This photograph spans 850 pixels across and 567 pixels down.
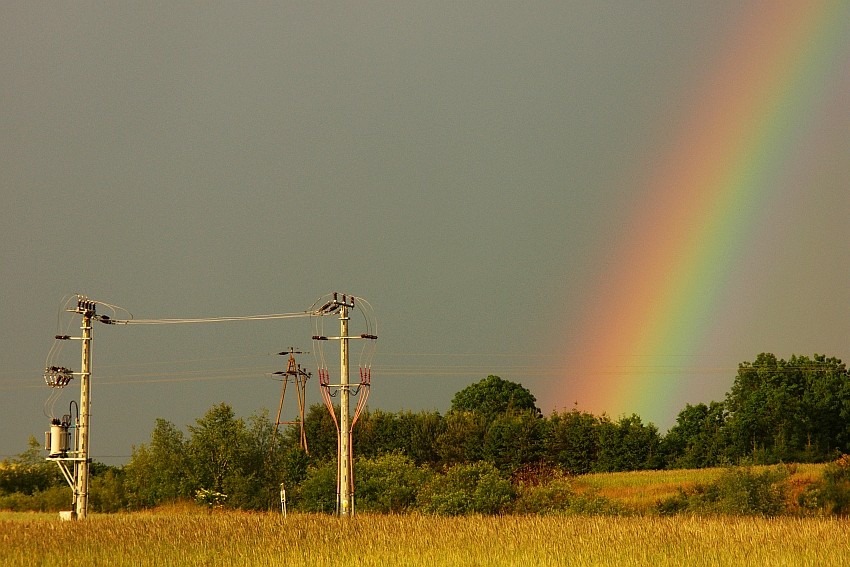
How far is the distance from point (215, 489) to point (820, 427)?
5601cm

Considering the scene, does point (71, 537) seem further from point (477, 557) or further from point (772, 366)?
point (772, 366)

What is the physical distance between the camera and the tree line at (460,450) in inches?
1730

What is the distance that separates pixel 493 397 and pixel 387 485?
224 feet

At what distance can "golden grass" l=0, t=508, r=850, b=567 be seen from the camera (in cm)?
2112

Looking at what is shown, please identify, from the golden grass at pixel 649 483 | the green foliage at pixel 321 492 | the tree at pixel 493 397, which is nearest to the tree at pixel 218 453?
the green foliage at pixel 321 492

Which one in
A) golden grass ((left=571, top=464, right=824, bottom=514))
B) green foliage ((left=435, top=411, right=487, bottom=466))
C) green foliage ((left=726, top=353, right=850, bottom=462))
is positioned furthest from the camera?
green foliage ((left=726, top=353, right=850, bottom=462))

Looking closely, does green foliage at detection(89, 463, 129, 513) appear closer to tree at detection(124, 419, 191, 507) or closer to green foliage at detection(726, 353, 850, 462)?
tree at detection(124, 419, 191, 507)

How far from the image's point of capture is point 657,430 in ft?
246

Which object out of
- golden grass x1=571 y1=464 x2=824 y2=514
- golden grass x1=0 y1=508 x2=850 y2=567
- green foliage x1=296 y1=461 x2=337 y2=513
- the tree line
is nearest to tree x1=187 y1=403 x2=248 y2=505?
the tree line

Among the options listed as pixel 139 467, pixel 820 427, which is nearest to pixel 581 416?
pixel 820 427

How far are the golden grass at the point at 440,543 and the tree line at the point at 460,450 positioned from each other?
42.7 feet

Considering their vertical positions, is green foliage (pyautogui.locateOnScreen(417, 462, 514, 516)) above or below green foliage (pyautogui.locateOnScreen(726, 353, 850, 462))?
below

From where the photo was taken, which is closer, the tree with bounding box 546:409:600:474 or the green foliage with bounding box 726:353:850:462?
the tree with bounding box 546:409:600:474

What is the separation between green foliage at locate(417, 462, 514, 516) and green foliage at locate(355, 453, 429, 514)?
0.90 m
